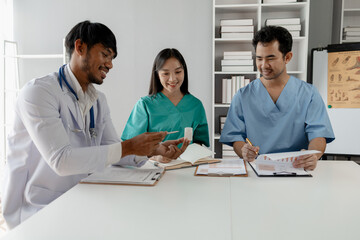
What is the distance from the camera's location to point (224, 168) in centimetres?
153

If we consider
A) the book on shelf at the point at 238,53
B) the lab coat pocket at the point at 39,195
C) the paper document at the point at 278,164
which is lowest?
the lab coat pocket at the point at 39,195

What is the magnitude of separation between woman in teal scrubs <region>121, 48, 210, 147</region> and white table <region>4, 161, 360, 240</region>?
796mm

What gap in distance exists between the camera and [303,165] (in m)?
1.49

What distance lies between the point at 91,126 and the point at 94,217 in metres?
0.64

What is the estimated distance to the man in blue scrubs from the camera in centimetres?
185

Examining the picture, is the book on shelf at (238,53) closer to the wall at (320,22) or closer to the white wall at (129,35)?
the white wall at (129,35)

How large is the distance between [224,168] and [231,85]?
1.74 metres

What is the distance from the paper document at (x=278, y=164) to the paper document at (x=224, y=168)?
7cm

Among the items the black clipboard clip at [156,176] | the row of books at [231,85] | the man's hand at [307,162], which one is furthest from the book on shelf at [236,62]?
the black clipboard clip at [156,176]

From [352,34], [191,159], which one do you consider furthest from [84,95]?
[352,34]

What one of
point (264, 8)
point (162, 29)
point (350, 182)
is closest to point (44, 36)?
point (162, 29)

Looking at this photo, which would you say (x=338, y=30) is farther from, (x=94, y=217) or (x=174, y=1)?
(x=94, y=217)

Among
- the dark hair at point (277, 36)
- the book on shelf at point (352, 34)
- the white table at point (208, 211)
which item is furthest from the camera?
the book on shelf at point (352, 34)

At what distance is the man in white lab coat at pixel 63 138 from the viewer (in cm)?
120
